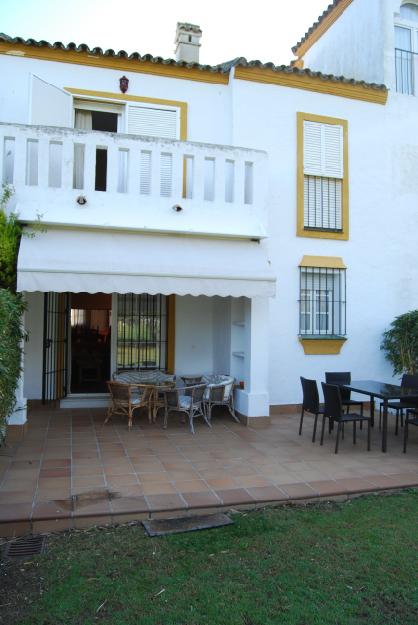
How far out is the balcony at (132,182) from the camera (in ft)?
33.6

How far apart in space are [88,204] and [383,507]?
25.5 ft

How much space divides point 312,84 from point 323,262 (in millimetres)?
4832

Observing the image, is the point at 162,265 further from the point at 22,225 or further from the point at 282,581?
the point at 282,581

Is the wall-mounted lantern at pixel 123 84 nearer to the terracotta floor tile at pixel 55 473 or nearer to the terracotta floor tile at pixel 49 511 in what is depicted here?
the terracotta floor tile at pixel 55 473

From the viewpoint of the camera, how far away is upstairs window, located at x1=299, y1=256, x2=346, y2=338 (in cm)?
1382

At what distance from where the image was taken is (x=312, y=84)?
13773mm

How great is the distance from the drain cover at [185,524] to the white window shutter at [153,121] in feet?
30.8

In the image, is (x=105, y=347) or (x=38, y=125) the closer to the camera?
(x=38, y=125)

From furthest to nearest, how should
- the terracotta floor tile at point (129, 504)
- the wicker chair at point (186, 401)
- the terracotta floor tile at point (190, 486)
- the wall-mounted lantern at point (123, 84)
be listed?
the wall-mounted lantern at point (123, 84)
the wicker chair at point (186, 401)
the terracotta floor tile at point (190, 486)
the terracotta floor tile at point (129, 504)

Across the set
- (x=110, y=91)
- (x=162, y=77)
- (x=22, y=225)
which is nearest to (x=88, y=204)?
(x=22, y=225)

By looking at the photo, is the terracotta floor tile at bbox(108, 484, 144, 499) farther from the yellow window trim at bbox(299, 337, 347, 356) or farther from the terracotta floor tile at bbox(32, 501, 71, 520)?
Answer: the yellow window trim at bbox(299, 337, 347, 356)

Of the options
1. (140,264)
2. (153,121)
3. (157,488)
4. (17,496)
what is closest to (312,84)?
(153,121)

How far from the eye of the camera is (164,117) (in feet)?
42.6

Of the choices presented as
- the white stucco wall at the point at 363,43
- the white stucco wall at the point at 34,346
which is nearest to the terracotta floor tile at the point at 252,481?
the white stucco wall at the point at 34,346
